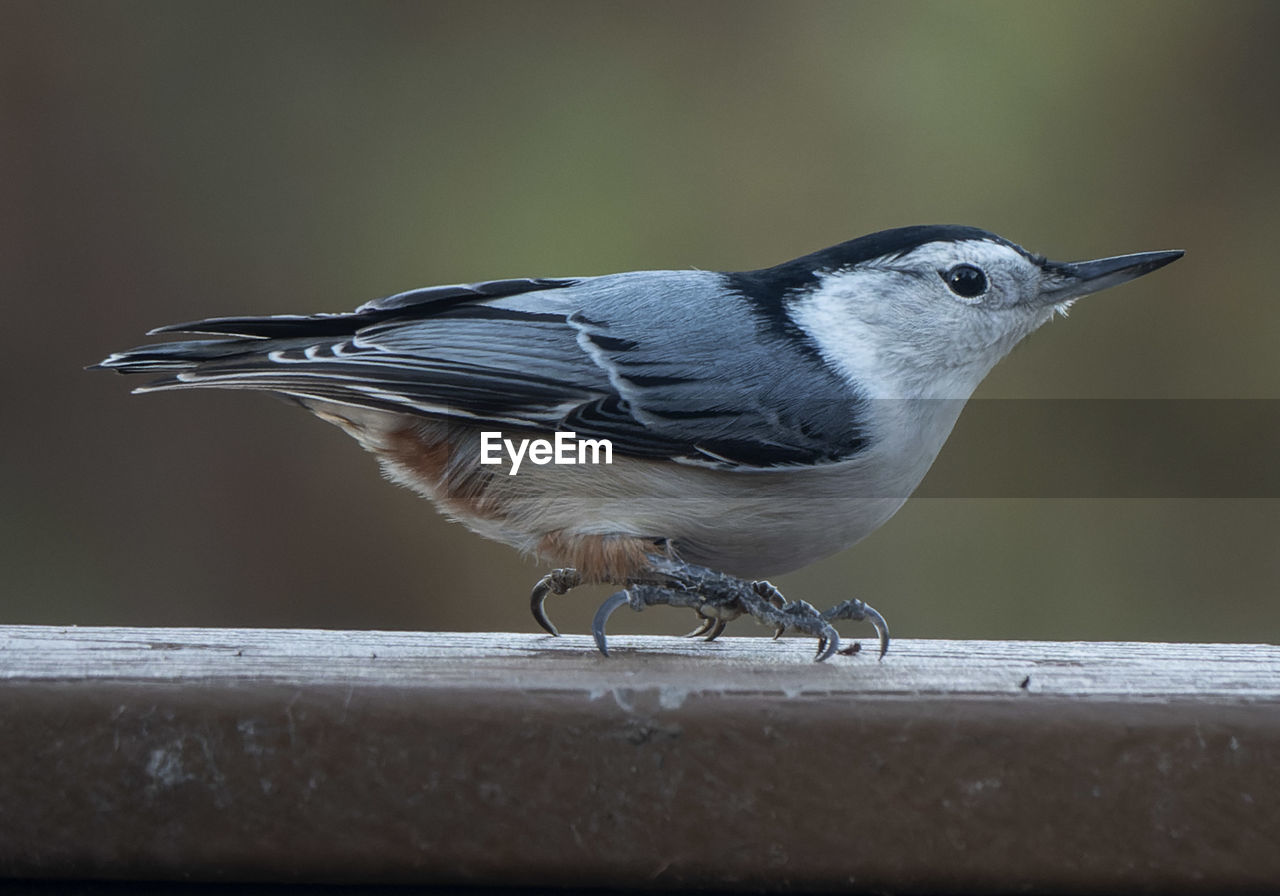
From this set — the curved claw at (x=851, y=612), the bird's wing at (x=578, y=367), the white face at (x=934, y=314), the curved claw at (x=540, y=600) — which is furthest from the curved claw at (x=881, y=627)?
the curved claw at (x=540, y=600)

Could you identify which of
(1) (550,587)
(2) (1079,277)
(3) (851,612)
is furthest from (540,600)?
(2) (1079,277)

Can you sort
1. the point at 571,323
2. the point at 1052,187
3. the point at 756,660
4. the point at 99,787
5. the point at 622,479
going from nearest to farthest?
the point at 99,787 → the point at 756,660 → the point at 622,479 → the point at 571,323 → the point at 1052,187

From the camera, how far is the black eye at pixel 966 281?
2.10m

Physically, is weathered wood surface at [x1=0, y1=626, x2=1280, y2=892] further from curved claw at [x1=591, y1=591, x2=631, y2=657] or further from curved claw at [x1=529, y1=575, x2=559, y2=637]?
curved claw at [x1=529, y1=575, x2=559, y2=637]

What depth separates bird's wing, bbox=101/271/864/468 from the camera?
1.92 m

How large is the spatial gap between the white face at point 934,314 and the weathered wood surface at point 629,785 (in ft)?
3.04

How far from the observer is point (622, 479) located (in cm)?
192

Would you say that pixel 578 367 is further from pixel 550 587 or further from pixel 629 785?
pixel 629 785

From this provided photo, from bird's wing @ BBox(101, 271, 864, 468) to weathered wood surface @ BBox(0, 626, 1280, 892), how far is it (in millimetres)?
743

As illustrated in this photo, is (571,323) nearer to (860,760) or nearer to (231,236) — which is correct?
(860,760)

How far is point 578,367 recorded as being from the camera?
202cm

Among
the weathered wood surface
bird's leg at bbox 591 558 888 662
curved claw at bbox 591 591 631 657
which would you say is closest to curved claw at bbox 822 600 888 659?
bird's leg at bbox 591 558 888 662

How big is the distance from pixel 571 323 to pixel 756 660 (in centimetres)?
74

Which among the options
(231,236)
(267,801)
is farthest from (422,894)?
(231,236)
